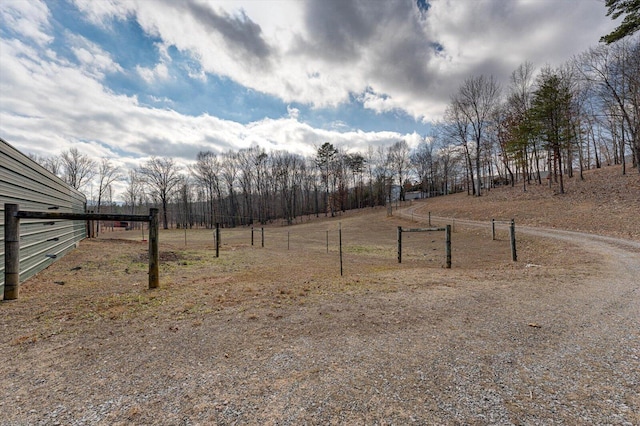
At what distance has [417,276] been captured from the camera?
663 centimetres

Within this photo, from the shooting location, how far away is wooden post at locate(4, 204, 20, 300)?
173 inches

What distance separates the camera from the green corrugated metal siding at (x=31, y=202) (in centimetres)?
539

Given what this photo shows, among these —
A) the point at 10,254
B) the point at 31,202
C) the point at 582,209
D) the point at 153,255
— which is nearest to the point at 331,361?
the point at 153,255

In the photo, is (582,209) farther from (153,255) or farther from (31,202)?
(31,202)

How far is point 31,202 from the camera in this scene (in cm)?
679

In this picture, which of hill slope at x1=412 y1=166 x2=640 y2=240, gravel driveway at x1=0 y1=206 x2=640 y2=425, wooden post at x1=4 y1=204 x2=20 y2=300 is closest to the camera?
gravel driveway at x1=0 y1=206 x2=640 y2=425

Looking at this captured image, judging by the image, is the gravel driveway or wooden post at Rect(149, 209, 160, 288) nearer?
the gravel driveway

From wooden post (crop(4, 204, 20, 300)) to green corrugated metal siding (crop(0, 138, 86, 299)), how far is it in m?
0.48

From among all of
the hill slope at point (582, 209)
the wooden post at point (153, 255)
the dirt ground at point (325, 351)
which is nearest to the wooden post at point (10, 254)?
the dirt ground at point (325, 351)

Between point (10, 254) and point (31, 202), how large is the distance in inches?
131

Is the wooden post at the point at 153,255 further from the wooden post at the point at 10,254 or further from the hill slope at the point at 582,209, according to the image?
the hill slope at the point at 582,209

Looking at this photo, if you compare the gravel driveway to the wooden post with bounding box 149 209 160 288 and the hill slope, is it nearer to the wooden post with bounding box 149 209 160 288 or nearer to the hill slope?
the wooden post with bounding box 149 209 160 288

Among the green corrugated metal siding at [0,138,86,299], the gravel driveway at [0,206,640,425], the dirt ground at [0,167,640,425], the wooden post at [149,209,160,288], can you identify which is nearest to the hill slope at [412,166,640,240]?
the dirt ground at [0,167,640,425]

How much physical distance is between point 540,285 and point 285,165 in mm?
50725
